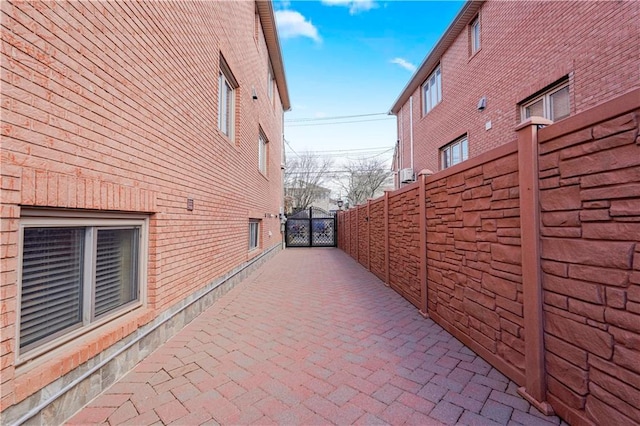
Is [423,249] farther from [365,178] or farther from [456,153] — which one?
[365,178]

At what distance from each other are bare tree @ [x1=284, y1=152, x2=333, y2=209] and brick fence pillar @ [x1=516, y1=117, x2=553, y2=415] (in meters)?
27.6

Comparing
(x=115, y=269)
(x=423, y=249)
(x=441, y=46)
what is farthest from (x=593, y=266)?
(x=441, y=46)

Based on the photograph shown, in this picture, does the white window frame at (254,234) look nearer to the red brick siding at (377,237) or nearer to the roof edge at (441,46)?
the red brick siding at (377,237)

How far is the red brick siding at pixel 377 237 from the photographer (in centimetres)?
681

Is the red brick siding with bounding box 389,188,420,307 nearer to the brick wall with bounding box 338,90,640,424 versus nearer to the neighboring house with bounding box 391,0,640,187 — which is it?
the brick wall with bounding box 338,90,640,424

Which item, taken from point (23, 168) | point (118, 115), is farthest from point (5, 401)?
point (118, 115)

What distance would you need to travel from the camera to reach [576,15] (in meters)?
4.68

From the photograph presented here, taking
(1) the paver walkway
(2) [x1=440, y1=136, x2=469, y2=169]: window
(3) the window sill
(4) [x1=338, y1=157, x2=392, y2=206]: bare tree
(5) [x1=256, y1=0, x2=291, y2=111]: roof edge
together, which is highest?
(5) [x1=256, y1=0, x2=291, y2=111]: roof edge

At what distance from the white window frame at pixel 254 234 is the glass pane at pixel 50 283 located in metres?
5.99

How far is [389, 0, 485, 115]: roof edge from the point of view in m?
7.52

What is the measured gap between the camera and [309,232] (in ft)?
56.8

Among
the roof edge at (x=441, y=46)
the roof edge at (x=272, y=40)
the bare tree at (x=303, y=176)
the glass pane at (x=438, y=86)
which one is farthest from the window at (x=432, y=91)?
the bare tree at (x=303, y=176)

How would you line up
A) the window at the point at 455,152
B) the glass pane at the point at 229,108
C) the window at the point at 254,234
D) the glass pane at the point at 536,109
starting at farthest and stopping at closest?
the window at the point at 455,152
the window at the point at 254,234
the glass pane at the point at 229,108
the glass pane at the point at 536,109

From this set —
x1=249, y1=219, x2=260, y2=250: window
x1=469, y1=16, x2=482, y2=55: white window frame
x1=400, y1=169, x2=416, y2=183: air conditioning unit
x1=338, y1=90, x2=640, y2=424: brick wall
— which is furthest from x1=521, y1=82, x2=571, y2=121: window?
x1=249, y1=219, x2=260, y2=250: window
